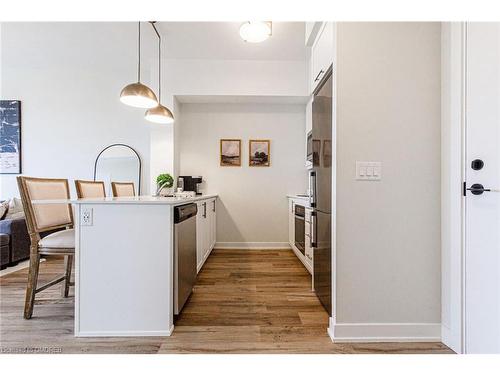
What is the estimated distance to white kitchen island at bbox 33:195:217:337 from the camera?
1.63 m

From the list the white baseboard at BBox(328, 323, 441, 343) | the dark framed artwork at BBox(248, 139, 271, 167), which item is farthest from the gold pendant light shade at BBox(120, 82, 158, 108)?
the white baseboard at BBox(328, 323, 441, 343)

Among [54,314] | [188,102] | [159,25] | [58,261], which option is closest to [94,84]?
[188,102]

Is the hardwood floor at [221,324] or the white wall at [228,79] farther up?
the white wall at [228,79]

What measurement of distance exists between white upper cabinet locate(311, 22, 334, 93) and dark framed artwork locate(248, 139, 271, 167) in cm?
210

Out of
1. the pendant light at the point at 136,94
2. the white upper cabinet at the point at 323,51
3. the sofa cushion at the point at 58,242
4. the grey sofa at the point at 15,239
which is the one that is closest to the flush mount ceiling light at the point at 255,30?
the white upper cabinet at the point at 323,51

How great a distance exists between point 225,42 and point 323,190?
8.64 ft

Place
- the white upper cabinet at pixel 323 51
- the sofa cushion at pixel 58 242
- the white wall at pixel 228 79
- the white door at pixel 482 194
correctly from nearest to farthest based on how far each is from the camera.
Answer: the white door at pixel 482 194, the white upper cabinet at pixel 323 51, the sofa cushion at pixel 58 242, the white wall at pixel 228 79

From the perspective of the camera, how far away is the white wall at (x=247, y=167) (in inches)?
171

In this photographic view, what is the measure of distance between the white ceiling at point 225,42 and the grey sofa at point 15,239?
121 inches

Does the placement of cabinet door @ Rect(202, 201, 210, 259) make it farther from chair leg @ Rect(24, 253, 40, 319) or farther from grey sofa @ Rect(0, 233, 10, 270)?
grey sofa @ Rect(0, 233, 10, 270)

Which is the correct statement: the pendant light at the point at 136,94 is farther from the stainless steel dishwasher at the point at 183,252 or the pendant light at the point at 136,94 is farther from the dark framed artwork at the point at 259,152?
the dark framed artwork at the point at 259,152

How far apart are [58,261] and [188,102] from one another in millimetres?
3069

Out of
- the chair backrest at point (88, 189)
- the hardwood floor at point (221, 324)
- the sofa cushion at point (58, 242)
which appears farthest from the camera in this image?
the chair backrest at point (88, 189)

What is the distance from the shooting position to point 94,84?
14.0 feet
